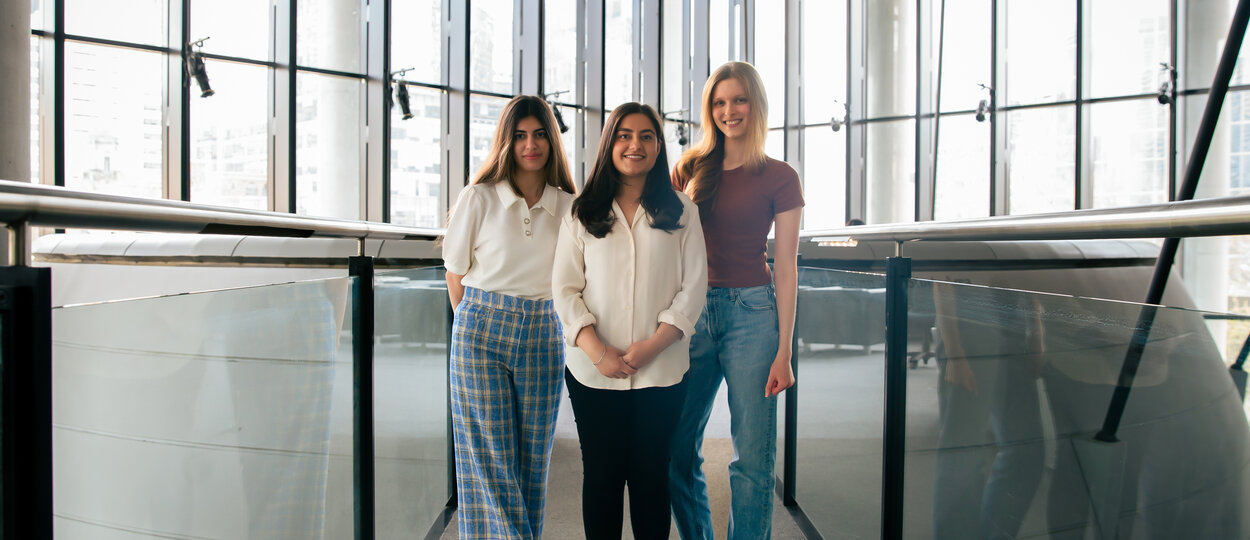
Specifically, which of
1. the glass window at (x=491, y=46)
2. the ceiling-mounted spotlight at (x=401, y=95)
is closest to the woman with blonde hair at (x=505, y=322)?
the ceiling-mounted spotlight at (x=401, y=95)

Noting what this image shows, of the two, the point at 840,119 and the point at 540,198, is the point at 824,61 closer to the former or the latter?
the point at 840,119

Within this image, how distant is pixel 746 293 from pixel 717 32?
32.1 ft

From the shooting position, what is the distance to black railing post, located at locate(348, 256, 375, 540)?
1.71 meters

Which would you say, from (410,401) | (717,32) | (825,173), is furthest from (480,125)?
(410,401)

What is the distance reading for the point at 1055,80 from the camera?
8.65m

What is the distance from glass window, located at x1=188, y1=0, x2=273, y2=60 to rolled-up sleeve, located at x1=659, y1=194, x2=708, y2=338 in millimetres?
6596

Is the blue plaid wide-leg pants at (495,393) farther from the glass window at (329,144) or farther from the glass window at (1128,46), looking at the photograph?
the glass window at (1128,46)

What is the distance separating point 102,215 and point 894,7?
1064 cm

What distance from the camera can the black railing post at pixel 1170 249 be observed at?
2.89 feet

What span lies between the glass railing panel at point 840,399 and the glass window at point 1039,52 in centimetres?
819

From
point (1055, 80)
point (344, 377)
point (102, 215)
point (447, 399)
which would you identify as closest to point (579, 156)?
point (1055, 80)

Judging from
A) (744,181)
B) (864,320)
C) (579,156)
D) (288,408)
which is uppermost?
(579,156)

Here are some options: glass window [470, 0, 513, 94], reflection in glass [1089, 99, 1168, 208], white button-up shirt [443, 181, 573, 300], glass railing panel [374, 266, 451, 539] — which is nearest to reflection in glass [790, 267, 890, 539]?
white button-up shirt [443, 181, 573, 300]

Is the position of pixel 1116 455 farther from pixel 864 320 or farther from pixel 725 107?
pixel 725 107
